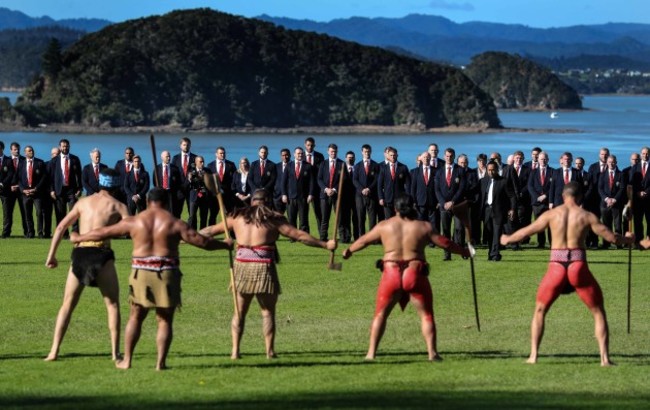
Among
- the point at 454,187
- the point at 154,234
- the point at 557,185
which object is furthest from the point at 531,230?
the point at 557,185

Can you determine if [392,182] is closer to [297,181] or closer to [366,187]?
[366,187]

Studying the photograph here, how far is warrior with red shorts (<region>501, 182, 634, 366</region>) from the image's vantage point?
15.3m

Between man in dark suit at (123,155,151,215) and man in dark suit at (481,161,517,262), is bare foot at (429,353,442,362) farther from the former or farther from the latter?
man in dark suit at (123,155,151,215)

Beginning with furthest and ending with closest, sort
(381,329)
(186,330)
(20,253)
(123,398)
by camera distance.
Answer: (20,253) → (186,330) → (381,329) → (123,398)

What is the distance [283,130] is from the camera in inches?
7426

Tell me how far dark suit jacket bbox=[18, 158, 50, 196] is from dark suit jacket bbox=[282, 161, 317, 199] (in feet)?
17.2

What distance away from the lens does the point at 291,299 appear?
21.6m

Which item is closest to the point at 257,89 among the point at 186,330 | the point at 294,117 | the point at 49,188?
the point at 294,117

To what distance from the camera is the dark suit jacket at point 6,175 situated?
3167 cm

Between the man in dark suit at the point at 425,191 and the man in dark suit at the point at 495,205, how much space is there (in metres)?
1.15

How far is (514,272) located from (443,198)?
3781 millimetres

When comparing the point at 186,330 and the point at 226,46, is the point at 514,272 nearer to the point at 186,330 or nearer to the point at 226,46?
the point at 186,330

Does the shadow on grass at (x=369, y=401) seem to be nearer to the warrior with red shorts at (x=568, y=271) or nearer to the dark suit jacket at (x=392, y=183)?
the warrior with red shorts at (x=568, y=271)

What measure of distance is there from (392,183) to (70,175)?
278 inches
